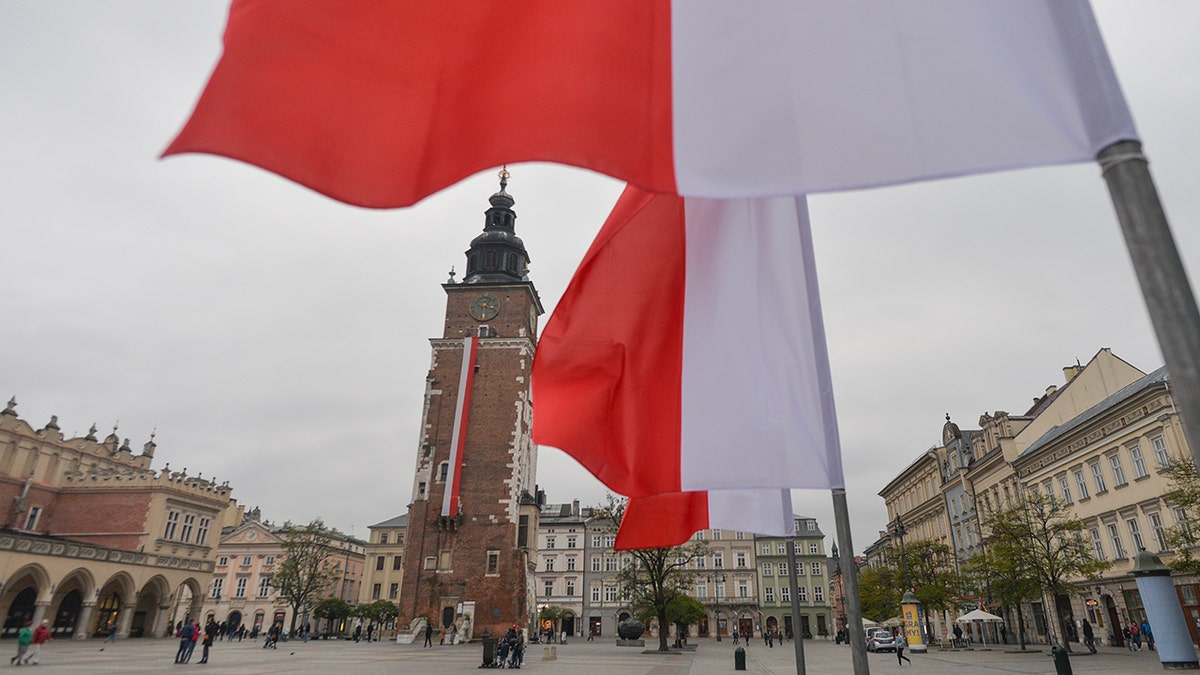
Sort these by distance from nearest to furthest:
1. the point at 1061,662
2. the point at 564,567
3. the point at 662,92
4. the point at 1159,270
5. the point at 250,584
→ the point at 1159,270
the point at 662,92
the point at 1061,662
the point at 250,584
the point at 564,567

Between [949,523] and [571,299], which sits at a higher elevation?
[949,523]

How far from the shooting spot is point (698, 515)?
6.48 meters

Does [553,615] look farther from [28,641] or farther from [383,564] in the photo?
[28,641]

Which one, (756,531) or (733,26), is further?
(756,531)

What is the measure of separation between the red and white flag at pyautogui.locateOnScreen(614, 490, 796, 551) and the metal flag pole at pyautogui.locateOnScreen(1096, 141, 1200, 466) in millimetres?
4663

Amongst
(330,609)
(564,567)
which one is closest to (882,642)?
(564,567)

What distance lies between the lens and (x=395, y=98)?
2.79 meters

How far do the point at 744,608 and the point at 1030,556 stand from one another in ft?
182

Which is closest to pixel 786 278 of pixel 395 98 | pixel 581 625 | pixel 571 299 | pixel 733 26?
pixel 571 299

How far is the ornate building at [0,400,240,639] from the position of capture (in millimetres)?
42969

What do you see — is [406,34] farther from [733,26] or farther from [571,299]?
[571,299]

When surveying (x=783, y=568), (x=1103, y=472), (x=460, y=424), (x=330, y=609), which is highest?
(x=460, y=424)

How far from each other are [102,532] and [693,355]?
6201cm

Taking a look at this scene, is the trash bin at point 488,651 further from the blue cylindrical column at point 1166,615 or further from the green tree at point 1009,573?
the green tree at point 1009,573
